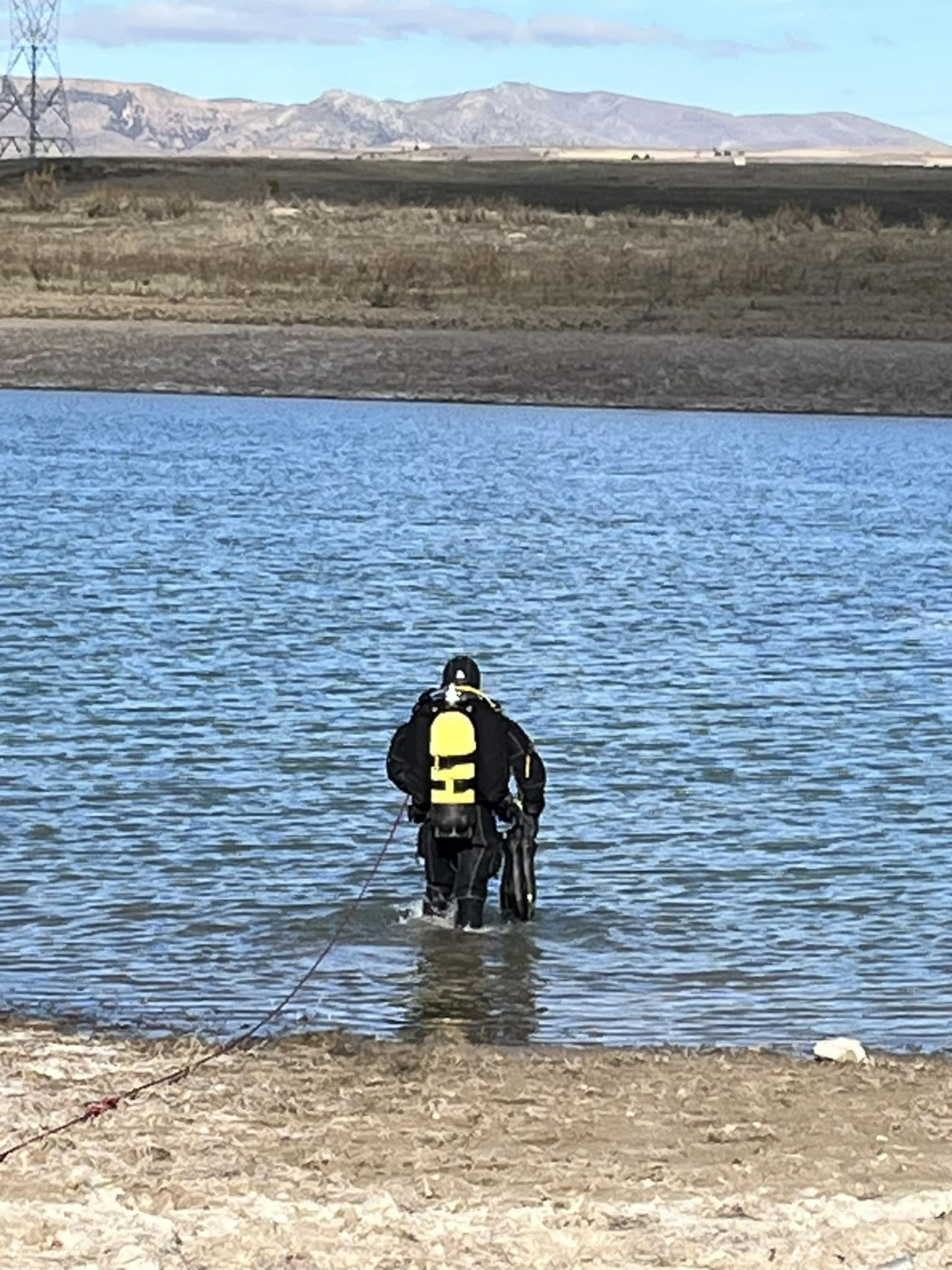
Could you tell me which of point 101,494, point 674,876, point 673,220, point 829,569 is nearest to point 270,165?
point 673,220

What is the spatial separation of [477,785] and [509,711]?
5.74 metres

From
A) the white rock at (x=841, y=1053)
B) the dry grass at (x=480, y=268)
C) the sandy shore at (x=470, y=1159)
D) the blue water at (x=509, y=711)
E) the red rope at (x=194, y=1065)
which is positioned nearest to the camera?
the sandy shore at (x=470, y=1159)

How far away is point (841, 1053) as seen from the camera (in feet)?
27.4

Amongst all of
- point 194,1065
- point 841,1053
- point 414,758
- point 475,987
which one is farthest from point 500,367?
point 194,1065

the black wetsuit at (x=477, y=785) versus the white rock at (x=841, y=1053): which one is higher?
the black wetsuit at (x=477, y=785)

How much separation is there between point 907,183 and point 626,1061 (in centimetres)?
6816

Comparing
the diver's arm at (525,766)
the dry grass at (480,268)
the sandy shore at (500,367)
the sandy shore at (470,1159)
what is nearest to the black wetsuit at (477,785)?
the diver's arm at (525,766)

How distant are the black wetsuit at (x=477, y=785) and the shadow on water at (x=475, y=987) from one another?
185 mm

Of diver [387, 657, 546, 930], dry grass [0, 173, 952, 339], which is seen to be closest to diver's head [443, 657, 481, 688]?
diver [387, 657, 546, 930]

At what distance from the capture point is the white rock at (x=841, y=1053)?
8.34 m

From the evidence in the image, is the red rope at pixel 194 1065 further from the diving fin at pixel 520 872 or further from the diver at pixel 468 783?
the diving fin at pixel 520 872

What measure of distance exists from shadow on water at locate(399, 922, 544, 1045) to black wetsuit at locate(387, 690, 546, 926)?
0.61 feet

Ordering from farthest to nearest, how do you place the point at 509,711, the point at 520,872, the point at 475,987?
1. the point at 509,711
2. the point at 520,872
3. the point at 475,987

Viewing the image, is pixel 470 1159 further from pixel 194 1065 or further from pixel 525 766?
pixel 525 766
